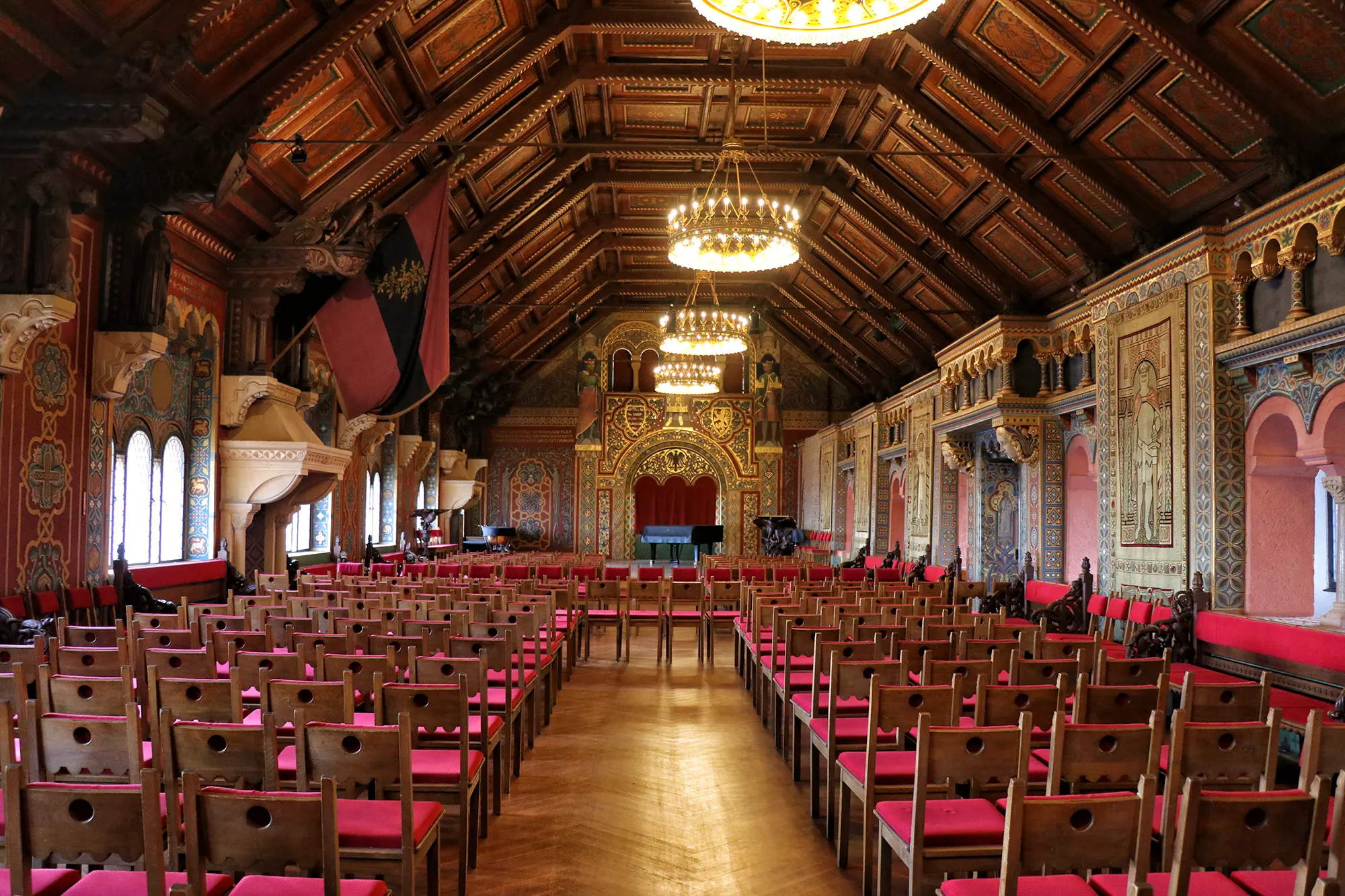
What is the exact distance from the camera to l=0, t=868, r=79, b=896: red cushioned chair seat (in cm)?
255

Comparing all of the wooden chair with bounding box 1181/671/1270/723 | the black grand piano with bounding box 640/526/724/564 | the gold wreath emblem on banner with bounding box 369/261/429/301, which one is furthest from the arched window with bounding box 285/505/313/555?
the wooden chair with bounding box 1181/671/1270/723

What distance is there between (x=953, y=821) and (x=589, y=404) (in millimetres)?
24397

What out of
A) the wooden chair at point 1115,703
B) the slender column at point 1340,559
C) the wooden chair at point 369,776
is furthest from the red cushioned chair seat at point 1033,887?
the slender column at point 1340,559

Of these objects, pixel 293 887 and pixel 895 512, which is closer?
pixel 293 887

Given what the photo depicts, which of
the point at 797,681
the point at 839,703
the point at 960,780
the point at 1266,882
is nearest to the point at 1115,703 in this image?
the point at 960,780

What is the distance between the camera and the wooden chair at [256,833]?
2451mm

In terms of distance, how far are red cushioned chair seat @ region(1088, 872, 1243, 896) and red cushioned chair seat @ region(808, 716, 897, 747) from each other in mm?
1847

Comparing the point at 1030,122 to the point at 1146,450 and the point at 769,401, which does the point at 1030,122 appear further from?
the point at 769,401

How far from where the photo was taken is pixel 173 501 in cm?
1124

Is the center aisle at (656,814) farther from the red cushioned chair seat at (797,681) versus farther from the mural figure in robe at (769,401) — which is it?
the mural figure in robe at (769,401)

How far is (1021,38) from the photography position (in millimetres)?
10539

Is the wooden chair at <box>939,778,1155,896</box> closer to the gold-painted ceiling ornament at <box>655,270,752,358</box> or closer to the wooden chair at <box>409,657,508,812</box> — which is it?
the wooden chair at <box>409,657,508,812</box>

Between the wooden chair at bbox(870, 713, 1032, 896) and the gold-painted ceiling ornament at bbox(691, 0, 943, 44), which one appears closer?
the wooden chair at bbox(870, 713, 1032, 896)

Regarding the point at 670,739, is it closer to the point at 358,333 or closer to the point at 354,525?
the point at 358,333
